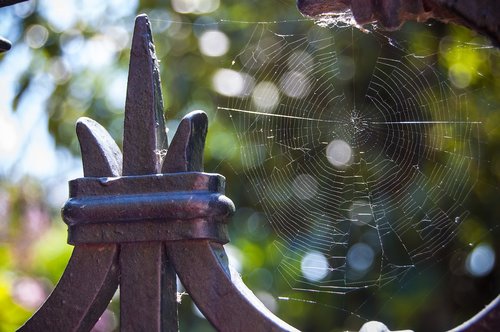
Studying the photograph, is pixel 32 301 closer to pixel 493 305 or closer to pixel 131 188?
pixel 131 188

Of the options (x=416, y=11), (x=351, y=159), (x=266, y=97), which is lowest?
(x=416, y=11)

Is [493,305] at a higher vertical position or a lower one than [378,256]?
lower

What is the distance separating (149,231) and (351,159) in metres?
1.38

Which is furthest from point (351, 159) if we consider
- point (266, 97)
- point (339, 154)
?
point (266, 97)

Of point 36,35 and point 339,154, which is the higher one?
point 36,35

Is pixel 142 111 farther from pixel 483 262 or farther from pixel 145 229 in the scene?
pixel 483 262

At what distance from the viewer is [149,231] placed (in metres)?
0.71

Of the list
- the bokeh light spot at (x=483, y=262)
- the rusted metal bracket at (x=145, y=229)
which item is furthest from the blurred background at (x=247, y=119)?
the rusted metal bracket at (x=145, y=229)

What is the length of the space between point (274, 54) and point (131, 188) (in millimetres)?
1354

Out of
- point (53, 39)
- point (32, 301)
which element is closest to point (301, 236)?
point (32, 301)

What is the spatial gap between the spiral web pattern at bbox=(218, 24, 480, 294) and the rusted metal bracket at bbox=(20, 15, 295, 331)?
1183 mm

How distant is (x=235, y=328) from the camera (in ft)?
2.20

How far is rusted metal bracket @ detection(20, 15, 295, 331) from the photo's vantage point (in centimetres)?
69

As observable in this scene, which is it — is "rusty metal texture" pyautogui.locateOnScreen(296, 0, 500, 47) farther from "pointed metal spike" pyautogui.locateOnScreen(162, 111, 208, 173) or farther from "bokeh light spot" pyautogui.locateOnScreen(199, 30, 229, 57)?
"bokeh light spot" pyautogui.locateOnScreen(199, 30, 229, 57)
